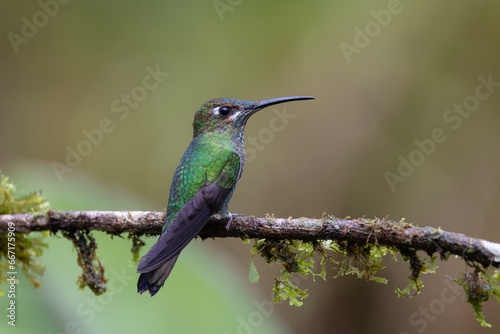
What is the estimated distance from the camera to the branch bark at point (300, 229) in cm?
207

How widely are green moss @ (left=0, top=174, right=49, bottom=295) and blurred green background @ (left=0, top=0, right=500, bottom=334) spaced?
84 centimetres

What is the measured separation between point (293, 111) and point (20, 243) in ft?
14.3

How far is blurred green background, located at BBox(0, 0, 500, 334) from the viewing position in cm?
582

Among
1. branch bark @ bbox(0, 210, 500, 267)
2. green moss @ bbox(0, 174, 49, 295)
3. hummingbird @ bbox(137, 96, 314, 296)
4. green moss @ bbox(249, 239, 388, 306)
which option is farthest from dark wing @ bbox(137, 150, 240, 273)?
green moss @ bbox(0, 174, 49, 295)

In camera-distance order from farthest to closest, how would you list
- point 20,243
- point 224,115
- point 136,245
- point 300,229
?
point 224,115, point 136,245, point 20,243, point 300,229

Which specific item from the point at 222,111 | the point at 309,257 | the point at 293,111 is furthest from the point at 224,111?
the point at 293,111

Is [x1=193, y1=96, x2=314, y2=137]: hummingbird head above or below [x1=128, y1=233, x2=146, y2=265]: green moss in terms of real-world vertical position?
above

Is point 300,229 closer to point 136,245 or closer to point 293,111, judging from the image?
point 136,245

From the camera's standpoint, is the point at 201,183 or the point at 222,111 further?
the point at 222,111

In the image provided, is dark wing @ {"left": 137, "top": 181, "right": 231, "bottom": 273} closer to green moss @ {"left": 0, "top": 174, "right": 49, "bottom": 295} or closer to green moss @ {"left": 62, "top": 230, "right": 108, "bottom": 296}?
green moss @ {"left": 62, "top": 230, "right": 108, "bottom": 296}

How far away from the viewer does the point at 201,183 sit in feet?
10.5

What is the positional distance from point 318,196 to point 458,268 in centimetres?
186

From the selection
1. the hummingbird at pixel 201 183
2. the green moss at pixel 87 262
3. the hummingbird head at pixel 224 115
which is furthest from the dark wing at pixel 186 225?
the hummingbird head at pixel 224 115

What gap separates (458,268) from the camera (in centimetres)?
550
